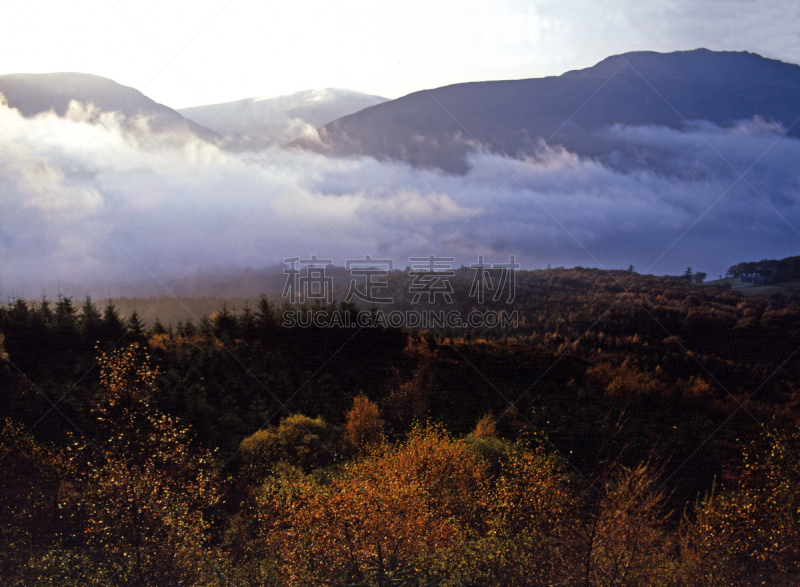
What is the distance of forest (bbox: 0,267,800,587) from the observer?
10398 mm

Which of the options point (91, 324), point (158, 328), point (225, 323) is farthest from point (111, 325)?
point (225, 323)

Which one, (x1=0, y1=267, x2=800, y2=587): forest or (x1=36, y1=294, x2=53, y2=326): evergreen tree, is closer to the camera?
(x1=0, y1=267, x2=800, y2=587): forest

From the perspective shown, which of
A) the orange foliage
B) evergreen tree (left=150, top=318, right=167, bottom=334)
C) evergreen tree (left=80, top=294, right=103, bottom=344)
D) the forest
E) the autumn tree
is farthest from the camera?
evergreen tree (left=150, top=318, right=167, bottom=334)

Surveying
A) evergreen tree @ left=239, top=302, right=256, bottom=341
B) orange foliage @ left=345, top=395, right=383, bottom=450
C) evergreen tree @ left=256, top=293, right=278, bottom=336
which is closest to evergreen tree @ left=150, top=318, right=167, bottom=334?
evergreen tree @ left=239, top=302, right=256, bottom=341

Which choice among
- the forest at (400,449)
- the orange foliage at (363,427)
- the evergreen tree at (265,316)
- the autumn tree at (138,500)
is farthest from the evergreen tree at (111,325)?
the autumn tree at (138,500)

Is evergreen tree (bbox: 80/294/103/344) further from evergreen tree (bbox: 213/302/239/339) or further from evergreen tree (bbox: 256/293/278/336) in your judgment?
evergreen tree (bbox: 256/293/278/336)

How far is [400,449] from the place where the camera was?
15.7 meters

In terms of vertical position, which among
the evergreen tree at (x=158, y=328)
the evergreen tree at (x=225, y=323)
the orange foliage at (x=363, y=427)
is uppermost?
the evergreen tree at (x=225, y=323)

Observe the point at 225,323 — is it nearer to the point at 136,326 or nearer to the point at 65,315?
the point at 136,326

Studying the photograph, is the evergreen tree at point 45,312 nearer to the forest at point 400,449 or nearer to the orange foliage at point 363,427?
the forest at point 400,449

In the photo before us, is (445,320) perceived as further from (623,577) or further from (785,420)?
(623,577)

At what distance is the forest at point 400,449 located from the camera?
10398mm

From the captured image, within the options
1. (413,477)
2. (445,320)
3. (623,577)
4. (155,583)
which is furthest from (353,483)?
(445,320)

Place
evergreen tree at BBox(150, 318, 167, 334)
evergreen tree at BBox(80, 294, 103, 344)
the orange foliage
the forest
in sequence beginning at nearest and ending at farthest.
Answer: the forest → the orange foliage → evergreen tree at BBox(80, 294, 103, 344) → evergreen tree at BBox(150, 318, 167, 334)
